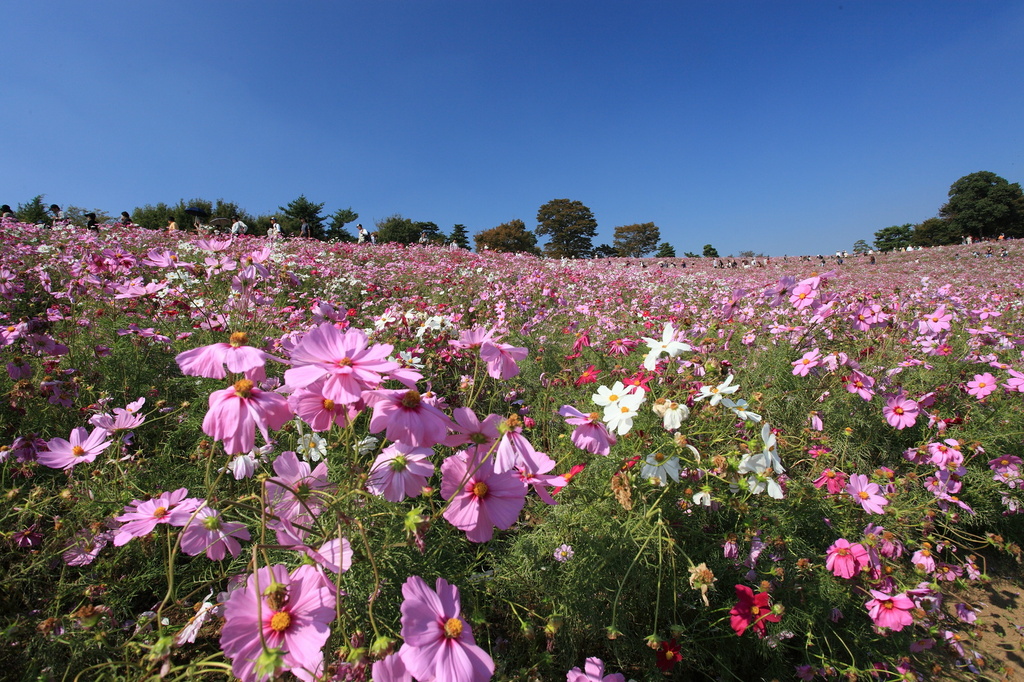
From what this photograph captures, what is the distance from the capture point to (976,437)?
2.08m

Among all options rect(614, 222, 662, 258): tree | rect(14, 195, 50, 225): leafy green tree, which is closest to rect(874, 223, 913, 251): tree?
rect(614, 222, 662, 258): tree

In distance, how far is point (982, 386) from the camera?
2023 millimetres

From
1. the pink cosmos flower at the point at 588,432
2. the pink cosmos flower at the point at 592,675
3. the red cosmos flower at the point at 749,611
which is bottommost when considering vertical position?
the pink cosmos flower at the point at 592,675

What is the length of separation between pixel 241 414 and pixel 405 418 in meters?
0.26

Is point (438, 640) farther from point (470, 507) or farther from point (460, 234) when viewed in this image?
point (460, 234)

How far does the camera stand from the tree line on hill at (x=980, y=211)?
28.0 meters

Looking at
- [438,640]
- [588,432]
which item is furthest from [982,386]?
[438,640]

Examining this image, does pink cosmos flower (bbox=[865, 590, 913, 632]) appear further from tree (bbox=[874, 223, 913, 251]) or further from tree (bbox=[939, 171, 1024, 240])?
tree (bbox=[874, 223, 913, 251])

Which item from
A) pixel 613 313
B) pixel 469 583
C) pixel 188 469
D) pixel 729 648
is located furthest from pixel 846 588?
pixel 613 313

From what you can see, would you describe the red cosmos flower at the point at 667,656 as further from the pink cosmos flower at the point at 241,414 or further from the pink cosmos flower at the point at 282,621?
the pink cosmos flower at the point at 241,414

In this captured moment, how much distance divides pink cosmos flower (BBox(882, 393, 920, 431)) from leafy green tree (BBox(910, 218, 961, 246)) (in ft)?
135

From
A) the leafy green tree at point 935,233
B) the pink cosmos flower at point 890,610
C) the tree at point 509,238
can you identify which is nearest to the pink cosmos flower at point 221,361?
the pink cosmos flower at point 890,610

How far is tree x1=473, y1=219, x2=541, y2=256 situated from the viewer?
3206 cm

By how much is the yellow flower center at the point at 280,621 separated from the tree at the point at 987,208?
42715mm
